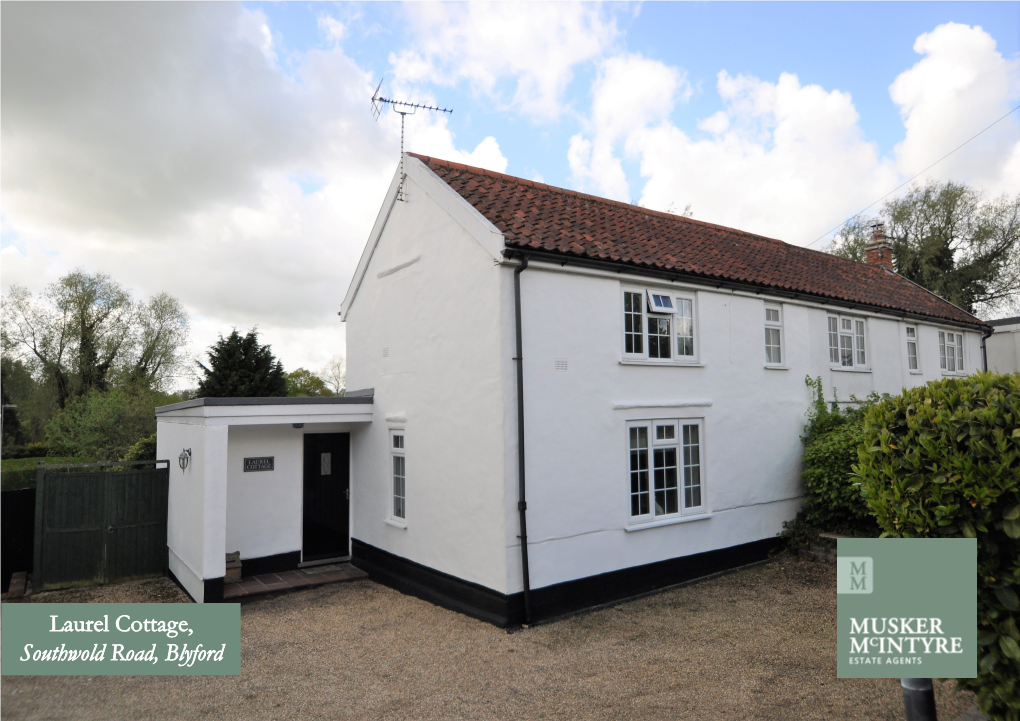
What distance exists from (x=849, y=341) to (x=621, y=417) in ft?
25.1

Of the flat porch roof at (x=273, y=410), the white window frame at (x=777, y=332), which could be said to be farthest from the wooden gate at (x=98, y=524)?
the white window frame at (x=777, y=332)

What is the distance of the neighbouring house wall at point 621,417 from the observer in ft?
28.8

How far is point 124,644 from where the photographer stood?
7133mm

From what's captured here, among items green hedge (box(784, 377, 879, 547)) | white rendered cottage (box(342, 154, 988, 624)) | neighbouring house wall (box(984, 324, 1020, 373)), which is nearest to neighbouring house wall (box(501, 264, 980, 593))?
white rendered cottage (box(342, 154, 988, 624))

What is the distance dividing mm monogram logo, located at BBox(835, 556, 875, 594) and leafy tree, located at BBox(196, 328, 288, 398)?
22507 millimetres

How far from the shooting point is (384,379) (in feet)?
38.7

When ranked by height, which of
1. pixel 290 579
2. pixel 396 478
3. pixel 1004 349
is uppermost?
pixel 1004 349

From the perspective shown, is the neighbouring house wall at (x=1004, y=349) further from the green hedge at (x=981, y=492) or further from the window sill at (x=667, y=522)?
the green hedge at (x=981, y=492)

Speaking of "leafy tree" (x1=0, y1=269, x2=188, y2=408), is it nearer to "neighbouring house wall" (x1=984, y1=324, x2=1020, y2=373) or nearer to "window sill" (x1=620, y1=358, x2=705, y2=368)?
"window sill" (x1=620, y1=358, x2=705, y2=368)

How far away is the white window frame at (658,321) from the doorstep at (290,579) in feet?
21.8

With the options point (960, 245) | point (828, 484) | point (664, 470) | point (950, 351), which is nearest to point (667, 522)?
point (664, 470)

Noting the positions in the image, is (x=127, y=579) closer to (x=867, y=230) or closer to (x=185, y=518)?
(x=185, y=518)

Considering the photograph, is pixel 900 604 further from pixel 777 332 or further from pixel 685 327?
pixel 777 332

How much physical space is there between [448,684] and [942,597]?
4824 millimetres
